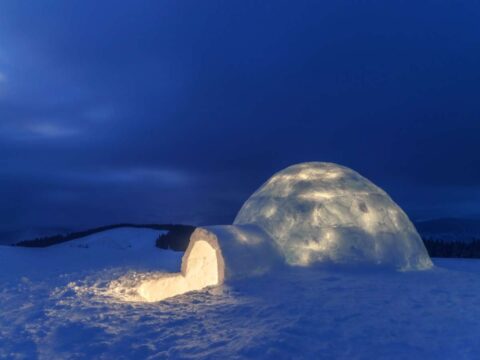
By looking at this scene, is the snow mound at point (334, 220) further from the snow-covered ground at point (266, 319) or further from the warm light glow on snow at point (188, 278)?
the warm light glow on snow at point (188, 278)

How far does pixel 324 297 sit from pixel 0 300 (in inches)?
257

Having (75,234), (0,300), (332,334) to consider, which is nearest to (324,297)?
Answer: (332,334)

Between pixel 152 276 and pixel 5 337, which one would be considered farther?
pixel 152 276

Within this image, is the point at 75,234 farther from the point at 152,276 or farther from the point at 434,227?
the point at 434,227

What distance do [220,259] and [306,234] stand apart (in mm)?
2364

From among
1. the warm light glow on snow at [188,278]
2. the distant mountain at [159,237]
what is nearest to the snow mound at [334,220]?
the warm light glow on snow at [188,278]

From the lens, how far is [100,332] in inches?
199

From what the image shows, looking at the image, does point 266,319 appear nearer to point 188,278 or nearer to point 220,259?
point 220,259

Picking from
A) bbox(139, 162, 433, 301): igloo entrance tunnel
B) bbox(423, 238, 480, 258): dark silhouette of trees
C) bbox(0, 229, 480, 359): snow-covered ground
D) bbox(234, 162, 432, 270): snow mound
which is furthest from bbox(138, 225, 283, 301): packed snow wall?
bbox(423, 238, 480, 258): dark silhouette of trees

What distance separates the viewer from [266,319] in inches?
204

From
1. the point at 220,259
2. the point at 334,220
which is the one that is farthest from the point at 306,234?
the point at 220,259

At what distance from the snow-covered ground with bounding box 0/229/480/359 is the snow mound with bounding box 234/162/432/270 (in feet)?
1.82

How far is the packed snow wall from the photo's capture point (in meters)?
7.68

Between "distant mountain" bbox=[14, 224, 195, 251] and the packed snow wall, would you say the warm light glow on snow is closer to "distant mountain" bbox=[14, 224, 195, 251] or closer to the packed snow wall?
the packed snow wall
